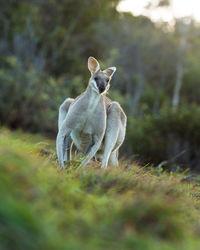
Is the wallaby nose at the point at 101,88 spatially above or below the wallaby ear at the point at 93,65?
below

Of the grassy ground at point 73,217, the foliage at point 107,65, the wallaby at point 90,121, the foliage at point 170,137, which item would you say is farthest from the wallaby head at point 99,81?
the foliage at point 170,137

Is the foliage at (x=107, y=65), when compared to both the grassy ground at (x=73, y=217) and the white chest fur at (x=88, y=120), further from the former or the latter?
the grassy ground at (x=73, y=217)

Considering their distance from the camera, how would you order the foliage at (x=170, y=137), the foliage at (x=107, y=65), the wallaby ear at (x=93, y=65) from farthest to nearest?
1. the foliage at (x=107, y=65)
2. the foliage at (x=170, y=137)
3. the wallaby ear at (x=93, y=65)

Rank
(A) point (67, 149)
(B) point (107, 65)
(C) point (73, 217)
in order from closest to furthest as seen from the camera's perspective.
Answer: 1. (C) point (73, 217)
2. (A) point (67, 149)
3. (B) point (107, 65)

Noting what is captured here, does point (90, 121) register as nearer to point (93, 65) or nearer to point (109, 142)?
point (109, 142)

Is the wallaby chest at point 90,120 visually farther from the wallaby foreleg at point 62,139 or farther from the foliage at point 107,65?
the foliage at point 107,65

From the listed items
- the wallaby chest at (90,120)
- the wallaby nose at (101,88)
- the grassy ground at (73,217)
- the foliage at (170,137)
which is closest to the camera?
the grassy ground at (73,217)

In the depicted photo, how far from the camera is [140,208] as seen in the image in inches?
123

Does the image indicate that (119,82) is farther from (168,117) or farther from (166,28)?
(168,117)

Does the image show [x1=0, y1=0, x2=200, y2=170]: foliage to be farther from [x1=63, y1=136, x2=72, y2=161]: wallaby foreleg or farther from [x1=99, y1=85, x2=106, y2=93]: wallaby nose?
[x1=99, y1=85, x2=106, y2=93]: wallaby nose

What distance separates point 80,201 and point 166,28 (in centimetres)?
3458

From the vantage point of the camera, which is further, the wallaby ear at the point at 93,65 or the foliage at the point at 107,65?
the foliage at the point at 107,65

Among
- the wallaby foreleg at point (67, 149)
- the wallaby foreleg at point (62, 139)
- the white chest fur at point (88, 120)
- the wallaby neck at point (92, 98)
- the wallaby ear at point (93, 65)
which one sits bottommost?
the wallaby foreleg at point (67, 149)

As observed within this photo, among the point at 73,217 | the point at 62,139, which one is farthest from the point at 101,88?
the point at 73,217
